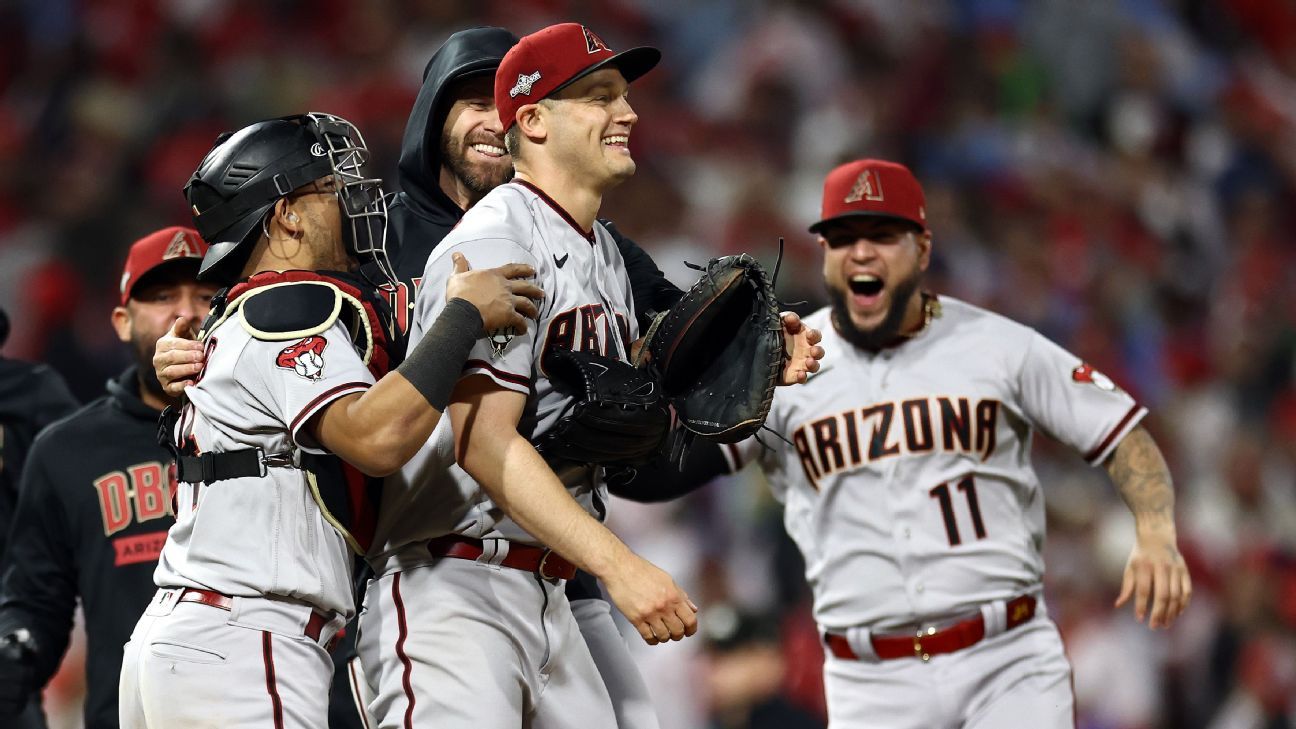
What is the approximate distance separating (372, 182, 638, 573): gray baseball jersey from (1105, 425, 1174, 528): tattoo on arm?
196cm

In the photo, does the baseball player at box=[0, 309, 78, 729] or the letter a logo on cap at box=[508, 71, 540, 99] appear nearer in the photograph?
the letter a logo on cap at box=[508, 71, 540, 99]

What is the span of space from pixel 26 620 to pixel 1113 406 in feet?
10.5

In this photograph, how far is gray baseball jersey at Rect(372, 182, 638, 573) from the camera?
10.6ft

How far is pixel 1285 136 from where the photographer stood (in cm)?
1089

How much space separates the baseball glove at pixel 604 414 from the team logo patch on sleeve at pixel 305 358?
0.49m

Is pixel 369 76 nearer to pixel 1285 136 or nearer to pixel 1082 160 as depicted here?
pixel 1082 160

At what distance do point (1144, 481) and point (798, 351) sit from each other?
1.60 metres

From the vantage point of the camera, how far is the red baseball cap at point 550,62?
332 centimetres

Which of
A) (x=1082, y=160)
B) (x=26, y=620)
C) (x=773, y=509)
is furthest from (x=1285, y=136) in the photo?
(x=26, y=620)

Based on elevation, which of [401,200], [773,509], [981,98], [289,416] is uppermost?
[981,98]

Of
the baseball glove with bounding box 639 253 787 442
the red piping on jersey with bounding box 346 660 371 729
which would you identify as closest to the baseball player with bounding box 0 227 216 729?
the red piping on jersey with bounding box 346 660 371 729

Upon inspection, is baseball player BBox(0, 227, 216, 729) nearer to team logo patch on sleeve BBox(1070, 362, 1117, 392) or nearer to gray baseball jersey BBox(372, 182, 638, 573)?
gray baseball jersey BBox(372, 182, 638, 573)

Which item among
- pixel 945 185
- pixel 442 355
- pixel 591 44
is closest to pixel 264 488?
pixel 442 355

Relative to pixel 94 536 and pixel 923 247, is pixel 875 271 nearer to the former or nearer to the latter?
pixel 923 247
